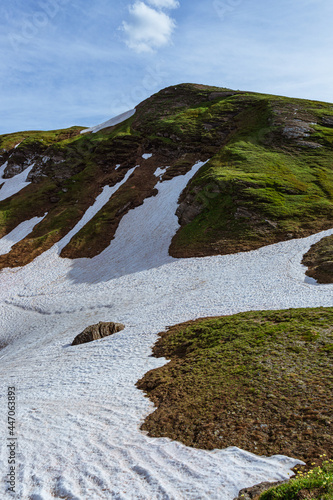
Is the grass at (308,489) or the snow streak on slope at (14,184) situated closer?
the grass at (308,489)

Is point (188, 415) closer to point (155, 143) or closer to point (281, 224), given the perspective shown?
point (281, 224)

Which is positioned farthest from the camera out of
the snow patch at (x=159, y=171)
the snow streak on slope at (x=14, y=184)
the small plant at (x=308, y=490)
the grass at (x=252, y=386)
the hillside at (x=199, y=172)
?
the snow streak on slope at (x=14, y=184)

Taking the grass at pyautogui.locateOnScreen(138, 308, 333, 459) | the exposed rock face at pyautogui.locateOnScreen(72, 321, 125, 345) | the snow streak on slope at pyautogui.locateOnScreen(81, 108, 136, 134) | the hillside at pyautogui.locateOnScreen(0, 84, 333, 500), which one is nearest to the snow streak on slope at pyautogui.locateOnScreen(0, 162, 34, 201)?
the hillside at pyautogui.locateOnScreen(0, 84, 333, 500)

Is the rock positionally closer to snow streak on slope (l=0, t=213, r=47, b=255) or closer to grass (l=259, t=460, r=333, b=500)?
grass (l=259, t=460, r=333, b=500)

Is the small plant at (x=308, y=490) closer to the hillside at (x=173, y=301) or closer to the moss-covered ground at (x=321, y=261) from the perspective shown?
the hillside at (x=173, y=301)

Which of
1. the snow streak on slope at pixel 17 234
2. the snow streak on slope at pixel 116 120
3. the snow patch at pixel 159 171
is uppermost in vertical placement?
the snow streak on slope at pixel 116 120

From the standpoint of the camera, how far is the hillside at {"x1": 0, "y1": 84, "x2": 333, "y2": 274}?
43.5m

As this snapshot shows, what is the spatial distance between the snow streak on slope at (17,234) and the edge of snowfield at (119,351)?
10186mm

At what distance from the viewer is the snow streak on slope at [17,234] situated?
59.2m

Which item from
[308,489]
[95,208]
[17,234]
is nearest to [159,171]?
[95,208]

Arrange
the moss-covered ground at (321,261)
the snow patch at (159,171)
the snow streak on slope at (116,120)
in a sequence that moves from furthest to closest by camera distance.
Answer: the snow streak on slope at (116,120) < the snow patch at (159,171) < the moss-covered ground at (321,261)

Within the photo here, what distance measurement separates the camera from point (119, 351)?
21297 millimetres

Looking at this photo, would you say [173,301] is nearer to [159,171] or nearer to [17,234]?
[159,171]

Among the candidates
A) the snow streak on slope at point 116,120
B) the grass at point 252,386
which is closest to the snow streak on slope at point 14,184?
the snow streak on slope at point 116,120
